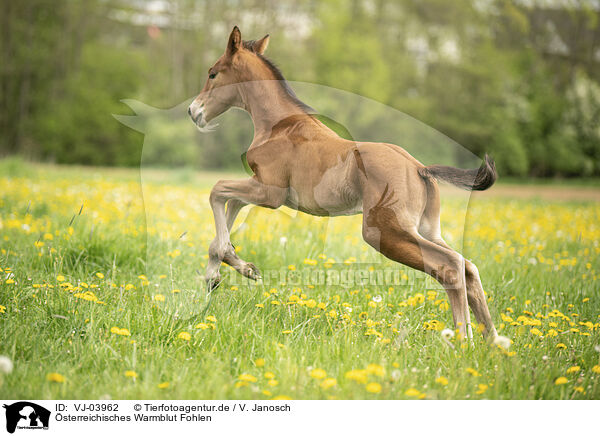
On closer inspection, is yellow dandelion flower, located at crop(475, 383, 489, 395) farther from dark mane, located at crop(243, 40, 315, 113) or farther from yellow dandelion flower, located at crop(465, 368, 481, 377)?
dark mane, located at crop(243, 40, 315, 113)

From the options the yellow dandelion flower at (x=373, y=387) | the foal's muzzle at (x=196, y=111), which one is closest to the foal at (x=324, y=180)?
the foal's muzzle at (x=196, y=111)

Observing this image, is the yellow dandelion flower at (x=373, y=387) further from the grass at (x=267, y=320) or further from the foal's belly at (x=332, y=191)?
the foal's belly at (x=332, y=191)

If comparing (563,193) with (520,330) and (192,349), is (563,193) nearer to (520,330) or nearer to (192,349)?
(520,330)

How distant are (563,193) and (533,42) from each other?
8.57 m

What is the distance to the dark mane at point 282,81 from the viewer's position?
3.37 m

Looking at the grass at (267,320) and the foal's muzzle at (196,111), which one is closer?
the grass at (267,320)

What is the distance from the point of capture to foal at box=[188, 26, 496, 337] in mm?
2920

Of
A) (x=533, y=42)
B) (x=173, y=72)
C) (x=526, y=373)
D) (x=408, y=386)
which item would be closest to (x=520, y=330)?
(x=526, y=373)

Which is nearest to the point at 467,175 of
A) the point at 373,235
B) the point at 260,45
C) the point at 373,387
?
the point at 373,235
